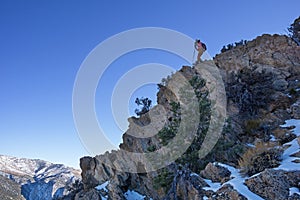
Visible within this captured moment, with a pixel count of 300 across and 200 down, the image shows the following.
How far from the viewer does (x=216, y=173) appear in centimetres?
1080

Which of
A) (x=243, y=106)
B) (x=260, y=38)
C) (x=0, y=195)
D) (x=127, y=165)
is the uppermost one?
(x=0, y=195)

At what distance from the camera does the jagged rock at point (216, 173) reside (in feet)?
34.6

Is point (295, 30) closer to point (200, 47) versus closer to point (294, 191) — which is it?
point (200, 47)

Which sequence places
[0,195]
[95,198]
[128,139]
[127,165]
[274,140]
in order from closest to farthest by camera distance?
1. [274,140]
2. [95,198]
3. [127,165]
4. [128,139]
5. [0,195]

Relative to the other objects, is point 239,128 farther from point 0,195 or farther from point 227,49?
point 0,195

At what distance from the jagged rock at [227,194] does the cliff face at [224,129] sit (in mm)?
30

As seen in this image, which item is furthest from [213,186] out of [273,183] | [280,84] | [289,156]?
[280,84]

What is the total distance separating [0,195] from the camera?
16238 cm

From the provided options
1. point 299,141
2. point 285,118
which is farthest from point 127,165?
point 299,141

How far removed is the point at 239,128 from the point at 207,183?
7.79 metres

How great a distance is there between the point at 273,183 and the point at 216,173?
9.87ft

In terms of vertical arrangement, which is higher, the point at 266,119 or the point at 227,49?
the point at 227,49

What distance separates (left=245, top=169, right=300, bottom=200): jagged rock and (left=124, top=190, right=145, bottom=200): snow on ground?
11223 mm

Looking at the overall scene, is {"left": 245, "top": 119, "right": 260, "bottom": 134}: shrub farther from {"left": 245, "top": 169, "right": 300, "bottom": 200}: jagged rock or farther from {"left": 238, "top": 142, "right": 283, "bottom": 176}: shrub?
{"left": 245, "top": 169, "right": 300, "bottom": 200}: jagged rock
